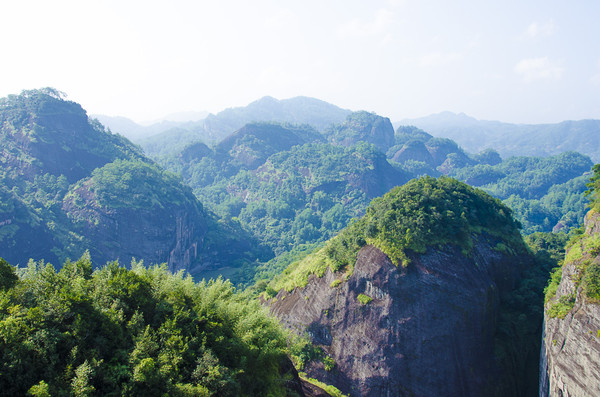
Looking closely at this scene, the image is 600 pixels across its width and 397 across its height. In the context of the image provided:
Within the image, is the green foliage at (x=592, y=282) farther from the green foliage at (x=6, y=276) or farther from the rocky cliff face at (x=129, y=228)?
the rocky cliff face at (x=129, y=228)

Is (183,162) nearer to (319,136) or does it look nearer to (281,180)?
(281,180)

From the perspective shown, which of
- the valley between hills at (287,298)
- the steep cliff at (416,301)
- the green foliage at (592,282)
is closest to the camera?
the valley between hills at (287,298)

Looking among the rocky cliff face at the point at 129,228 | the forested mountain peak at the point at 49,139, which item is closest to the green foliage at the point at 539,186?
the rocky cliff face at the point at 129,228

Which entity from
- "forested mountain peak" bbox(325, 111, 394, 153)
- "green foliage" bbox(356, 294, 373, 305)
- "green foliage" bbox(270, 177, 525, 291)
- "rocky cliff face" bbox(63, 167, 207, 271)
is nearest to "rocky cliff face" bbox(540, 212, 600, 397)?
"green foliage" bbox(270, 177, 525, 291)

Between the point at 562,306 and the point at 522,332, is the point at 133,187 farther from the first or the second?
the point at 562,306

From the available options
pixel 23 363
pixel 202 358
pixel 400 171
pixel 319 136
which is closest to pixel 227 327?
pixel 202 358

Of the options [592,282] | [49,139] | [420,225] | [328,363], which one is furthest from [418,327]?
[49,139]
